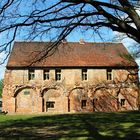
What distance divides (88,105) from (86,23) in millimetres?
37213

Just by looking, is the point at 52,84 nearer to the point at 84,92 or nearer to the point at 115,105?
the point at 84,92

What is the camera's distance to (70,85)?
48.0m

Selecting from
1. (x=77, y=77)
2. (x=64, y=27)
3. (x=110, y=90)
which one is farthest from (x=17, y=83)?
(x=64, y=27)

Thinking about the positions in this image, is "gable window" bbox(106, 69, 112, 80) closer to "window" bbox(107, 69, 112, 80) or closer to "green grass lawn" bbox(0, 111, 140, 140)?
"window" bbox(107, 69, 112, 80)

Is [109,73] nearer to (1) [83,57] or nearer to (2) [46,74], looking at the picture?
(1) [83,57]

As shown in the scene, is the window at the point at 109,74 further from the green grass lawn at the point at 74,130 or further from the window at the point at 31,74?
the green grass lawn at the point at 74,130

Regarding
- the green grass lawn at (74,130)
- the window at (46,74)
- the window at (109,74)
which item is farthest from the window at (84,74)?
the green grass lawn at (74,130)

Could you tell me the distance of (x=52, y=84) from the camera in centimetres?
4781

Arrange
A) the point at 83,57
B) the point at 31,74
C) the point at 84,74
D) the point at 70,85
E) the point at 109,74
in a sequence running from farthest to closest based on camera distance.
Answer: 1. the point at 83,57
2. the point at 109,74
3. the point at 84,74
4. the point at 31,74
5. the point at 70,85

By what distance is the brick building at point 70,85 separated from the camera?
47156 mm

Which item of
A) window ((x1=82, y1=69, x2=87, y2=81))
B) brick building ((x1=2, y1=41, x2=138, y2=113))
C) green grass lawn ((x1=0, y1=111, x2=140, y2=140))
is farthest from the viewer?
window ((x1=82, y1=69, x2=87, y2=81))

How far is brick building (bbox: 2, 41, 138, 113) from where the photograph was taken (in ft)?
155

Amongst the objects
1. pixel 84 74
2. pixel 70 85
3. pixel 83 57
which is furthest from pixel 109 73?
pixel 70 85

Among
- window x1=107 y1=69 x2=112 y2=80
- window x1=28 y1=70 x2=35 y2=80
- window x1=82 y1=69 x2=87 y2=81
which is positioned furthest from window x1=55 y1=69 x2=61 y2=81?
window x1=107 y1=69 x2=112 y2=80
